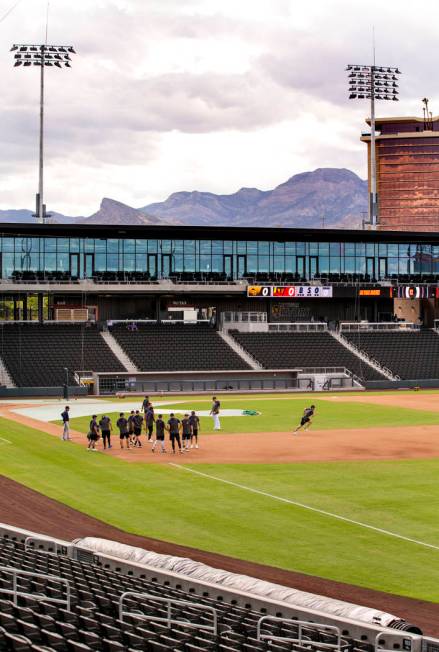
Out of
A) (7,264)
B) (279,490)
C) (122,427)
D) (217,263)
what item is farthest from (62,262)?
(279,490)

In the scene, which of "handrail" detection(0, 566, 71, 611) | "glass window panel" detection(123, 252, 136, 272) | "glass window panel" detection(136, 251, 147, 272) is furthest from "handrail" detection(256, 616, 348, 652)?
"glass window panel" detection(136, 251, 147, 272)

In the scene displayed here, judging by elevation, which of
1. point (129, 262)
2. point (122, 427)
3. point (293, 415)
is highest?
point (129, 262)

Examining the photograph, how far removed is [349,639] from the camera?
41.1 ft

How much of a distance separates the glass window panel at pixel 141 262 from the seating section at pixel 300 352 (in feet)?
36.7

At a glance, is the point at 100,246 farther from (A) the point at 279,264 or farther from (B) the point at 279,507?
(B) the point at 279,507

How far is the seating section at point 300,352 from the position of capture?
84.1 metres

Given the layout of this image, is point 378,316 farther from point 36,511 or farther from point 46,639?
point 46,639

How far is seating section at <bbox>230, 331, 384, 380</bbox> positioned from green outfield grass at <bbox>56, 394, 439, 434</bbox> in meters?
14.8

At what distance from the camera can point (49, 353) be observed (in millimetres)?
79500

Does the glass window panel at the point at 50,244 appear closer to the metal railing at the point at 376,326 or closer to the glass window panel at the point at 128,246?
the glass window panel at the point at 128,246

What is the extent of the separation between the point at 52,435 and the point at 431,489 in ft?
72.1

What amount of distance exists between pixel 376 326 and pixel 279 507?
7073 cm

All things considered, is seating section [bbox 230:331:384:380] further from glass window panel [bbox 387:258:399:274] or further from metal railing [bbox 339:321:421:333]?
glass window panel [bbox 387:258:399:274]

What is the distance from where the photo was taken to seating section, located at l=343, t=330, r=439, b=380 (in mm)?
86688
